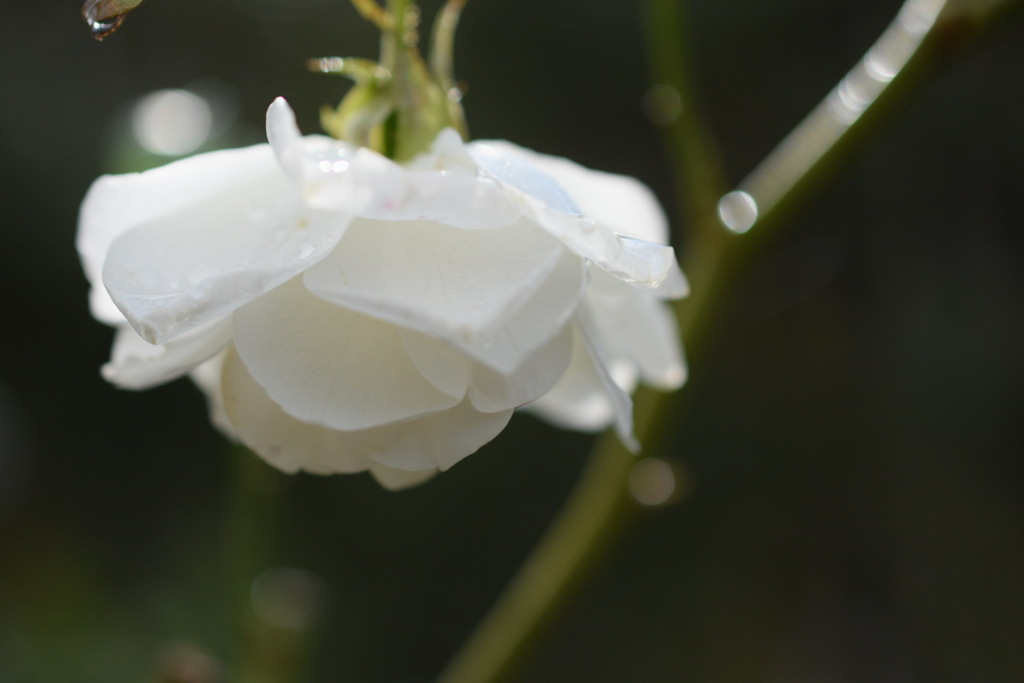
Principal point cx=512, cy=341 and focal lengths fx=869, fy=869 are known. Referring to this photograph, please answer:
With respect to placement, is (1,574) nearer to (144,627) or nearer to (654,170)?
(144,627)

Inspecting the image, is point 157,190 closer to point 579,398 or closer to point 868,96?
point 579,398

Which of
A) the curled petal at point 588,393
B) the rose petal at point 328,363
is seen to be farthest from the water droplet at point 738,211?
the rose petal at point 328,363

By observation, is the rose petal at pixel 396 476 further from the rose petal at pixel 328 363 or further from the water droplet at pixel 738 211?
the water droplet at pixel 738 211

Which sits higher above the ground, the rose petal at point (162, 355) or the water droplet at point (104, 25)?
the water droplet at point (104, 25)

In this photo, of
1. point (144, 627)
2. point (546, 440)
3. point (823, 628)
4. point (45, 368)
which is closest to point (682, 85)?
point (144, 627)

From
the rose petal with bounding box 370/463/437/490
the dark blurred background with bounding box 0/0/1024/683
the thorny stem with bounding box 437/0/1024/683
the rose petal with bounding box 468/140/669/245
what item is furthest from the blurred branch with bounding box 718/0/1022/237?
the dark blurred background with bounding box 0/0/1024/683

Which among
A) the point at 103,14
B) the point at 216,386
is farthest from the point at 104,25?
the point at 216,386

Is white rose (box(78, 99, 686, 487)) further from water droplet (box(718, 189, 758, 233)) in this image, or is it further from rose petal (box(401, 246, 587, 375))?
water droplet (box(718, 189, 758, 233))
